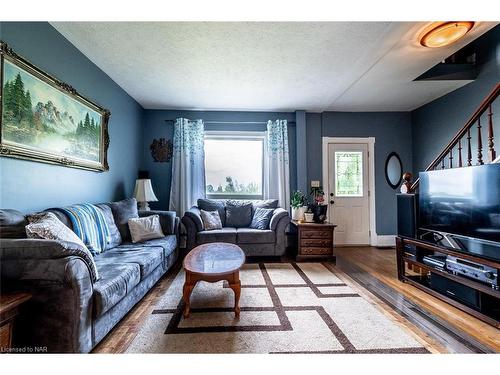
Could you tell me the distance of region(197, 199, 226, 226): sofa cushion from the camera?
3.89 metres

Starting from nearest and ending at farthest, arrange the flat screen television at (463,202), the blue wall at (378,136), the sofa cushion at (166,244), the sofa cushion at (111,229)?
the flat screen television at (463,202)
the sofa cushion at (111,229)
the sofa cushion at (166,244)
the blue wall at (378,136)

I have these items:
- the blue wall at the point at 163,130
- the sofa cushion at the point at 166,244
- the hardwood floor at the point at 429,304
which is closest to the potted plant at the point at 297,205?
the hardwood floor at the point at 429,304

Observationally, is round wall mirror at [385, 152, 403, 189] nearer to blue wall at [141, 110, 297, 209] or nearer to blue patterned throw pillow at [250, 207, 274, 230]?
blue patterned throw pillow at [250, 207, 274, 230]

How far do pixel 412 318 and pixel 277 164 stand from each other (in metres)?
2.90

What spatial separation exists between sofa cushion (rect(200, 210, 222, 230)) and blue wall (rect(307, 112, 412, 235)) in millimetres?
1941

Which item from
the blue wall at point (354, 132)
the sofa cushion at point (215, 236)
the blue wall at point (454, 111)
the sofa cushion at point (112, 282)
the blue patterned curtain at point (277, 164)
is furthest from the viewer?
the blue wall at point (354, 132)

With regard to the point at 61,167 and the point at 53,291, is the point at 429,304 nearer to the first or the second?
the point at 53,291

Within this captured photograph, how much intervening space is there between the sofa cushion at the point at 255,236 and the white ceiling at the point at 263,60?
2087mm

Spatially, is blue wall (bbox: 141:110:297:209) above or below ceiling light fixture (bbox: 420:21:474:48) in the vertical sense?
below

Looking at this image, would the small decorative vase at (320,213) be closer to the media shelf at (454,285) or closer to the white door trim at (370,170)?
the white door trim at (370,170)

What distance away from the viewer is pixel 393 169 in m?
4.51

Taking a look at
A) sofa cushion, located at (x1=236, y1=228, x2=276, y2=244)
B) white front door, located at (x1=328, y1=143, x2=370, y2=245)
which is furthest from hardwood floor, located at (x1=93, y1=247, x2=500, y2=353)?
white front door, located at (x1=328, y1=143, x2=370, y2=245)

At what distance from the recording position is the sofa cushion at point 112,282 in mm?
1415
